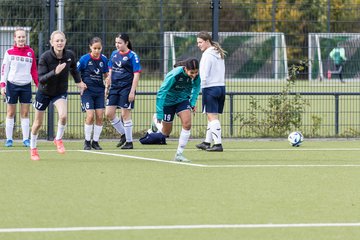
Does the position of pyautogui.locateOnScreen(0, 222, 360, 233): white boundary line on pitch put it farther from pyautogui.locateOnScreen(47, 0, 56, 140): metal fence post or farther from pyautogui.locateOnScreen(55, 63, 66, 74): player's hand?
pyautogui.locateOnScreen(47, 0, 56, 140): metal fence post

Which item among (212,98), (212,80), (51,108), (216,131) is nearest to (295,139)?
(216,131)

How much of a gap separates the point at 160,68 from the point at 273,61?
2.86 metres

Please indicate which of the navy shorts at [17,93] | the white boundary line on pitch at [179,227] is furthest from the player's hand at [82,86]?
the white boundary line on pitch at [179,227]

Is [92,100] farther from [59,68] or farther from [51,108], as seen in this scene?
[51,108]

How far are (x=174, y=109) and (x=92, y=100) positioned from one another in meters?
1.81

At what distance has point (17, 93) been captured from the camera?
16234 millimetres

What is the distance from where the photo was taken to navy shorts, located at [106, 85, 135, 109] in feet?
52.2

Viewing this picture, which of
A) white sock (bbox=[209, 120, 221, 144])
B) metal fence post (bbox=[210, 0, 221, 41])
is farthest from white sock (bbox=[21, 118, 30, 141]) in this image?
metal fence post (bbox=[210, 0, 221, 41])

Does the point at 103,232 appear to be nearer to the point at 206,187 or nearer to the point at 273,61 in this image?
the point at 206,187

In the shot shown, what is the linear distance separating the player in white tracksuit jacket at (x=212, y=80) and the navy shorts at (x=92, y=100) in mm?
1597

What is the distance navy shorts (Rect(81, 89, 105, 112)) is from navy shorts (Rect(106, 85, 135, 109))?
0.20 m

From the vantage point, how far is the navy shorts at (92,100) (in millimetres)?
15688

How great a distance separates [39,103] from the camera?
46.5 ft

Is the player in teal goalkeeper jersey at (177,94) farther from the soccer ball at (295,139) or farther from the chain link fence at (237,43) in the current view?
the chain link fence at (237,43)
